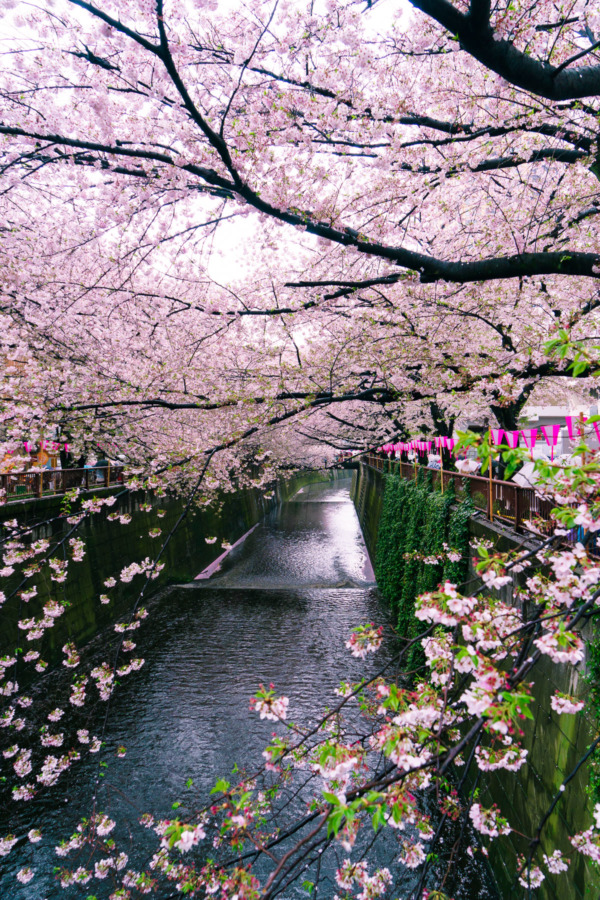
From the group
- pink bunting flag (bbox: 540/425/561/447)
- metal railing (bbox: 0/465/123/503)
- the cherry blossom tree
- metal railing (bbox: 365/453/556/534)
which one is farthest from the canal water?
pink bunting flag (bbox: 540/425/561/447)

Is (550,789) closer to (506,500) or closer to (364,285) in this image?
(506,500)

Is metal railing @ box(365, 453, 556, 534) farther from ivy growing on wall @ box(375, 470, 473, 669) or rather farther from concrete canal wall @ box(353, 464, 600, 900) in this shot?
concrete canal wall @ box(353, 464, 600, 900)

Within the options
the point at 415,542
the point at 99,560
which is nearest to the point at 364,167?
the point at 415,542

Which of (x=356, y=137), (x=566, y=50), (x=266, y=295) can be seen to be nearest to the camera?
(x=566, y=50)

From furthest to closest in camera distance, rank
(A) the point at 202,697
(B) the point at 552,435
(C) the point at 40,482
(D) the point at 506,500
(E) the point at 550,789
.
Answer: (C) the point at 40,482
(A) the point at 202,697
(D) the point at 506,500
(B) the point at 552,435
(E) the point at 550,789

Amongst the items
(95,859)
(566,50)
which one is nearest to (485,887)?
(95,859)

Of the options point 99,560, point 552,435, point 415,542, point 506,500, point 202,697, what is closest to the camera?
point 552,435

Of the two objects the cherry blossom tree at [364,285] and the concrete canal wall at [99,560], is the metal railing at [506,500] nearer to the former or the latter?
the cherry blossom tree at [364,285]

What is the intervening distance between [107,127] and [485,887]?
10.5 m

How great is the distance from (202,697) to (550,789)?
27.8 feet

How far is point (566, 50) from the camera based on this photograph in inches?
206

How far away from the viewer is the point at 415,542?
14.3 metres

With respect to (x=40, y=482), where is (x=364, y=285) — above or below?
above

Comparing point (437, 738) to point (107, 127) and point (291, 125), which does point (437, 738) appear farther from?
point (291, 125)
